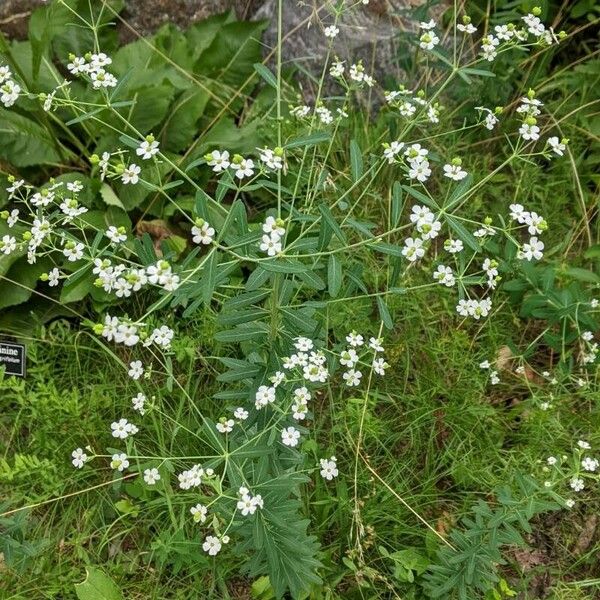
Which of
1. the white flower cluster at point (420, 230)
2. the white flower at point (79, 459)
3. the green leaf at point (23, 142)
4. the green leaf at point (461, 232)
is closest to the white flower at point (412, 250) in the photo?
the white flower cluster at point (420, 230)

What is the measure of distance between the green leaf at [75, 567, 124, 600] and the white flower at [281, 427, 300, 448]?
2.80 ft

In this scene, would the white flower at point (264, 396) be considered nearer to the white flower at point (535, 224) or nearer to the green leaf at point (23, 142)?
the white flower at point (535, 224)

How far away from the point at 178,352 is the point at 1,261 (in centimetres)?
Answer: 88

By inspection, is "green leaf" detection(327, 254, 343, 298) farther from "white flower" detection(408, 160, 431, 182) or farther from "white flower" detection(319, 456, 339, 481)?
"white flower" detection(319, 456, 339, 481)

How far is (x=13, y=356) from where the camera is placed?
2.80m

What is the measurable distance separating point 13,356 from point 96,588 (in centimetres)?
98

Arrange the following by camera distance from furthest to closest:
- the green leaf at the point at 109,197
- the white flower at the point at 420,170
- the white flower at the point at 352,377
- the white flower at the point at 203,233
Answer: the green leaf at the point at 109,197 → the white flower at the point at 352,377 → the white flower at the point at 420,170 → the white flower at the point at 203,233

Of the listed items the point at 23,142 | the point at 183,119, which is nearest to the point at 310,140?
the point at 183,119

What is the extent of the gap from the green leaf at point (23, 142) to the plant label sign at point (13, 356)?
33.0 inches

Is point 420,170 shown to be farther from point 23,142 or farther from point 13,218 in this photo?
point 23,142

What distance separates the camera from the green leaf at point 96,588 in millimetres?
2256

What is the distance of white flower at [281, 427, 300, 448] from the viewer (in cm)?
193

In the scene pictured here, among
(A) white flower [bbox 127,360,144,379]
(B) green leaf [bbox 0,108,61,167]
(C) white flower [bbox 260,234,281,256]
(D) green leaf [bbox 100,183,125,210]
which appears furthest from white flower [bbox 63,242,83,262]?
(B) green leaf [bbox 0,108,61,167]

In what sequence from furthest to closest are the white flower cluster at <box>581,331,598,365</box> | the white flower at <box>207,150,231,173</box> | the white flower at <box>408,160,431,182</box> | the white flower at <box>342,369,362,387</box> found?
the white flower cluster at <box>581,331,598,365</box>, the white flower at <box>342,369,362,387</box>, the white flower at <box>408,160,431,182</box>, the white flower at <box>207,150,231,173</box>
